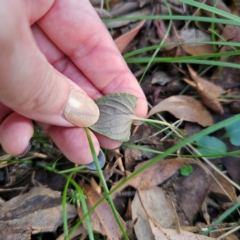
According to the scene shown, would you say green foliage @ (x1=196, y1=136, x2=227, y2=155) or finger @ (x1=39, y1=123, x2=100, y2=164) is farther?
green foliage @ (x1=196, y1=136, x2=227, y2=155)

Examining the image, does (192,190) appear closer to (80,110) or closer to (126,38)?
(80,110)

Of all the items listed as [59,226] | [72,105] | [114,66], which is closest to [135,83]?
[114,66]

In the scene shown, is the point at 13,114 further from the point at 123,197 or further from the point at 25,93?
the point at 123,197

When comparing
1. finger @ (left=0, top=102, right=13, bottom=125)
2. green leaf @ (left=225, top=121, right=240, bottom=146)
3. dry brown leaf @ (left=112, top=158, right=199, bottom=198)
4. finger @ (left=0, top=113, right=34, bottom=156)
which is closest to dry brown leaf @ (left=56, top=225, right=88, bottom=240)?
dry brown leaf @ (left=112, top=158, right=199, bottom=198)

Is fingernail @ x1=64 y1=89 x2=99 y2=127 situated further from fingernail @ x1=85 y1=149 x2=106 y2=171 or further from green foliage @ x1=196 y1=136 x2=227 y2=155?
green foliage @ x1=196 y1=136 x2=227 y2=155

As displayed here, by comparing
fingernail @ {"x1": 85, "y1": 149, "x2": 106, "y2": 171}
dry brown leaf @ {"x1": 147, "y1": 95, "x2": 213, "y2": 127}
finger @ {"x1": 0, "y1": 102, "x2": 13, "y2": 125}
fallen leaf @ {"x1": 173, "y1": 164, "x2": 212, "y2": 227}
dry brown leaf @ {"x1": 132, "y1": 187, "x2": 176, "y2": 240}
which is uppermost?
finger @ {"x1": 0, "y1": 102, "x2": 13, "y2": 125}

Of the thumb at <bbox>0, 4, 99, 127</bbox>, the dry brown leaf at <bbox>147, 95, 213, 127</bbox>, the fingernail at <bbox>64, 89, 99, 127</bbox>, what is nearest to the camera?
the thumb at <bbox>0, 4, 99, 127</bbox>

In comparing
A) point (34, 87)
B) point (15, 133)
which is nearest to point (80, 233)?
point (15, 133)
